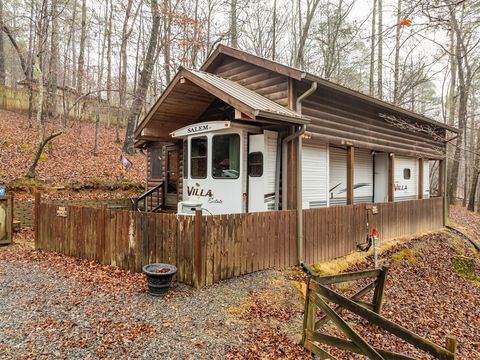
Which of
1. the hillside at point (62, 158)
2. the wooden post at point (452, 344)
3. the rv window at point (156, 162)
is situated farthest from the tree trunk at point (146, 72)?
the wooden post at point (452, 344)

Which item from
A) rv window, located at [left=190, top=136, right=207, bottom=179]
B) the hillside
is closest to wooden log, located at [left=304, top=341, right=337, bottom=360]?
rv window, located at [left=190, top=136, right=207, bottom=179]

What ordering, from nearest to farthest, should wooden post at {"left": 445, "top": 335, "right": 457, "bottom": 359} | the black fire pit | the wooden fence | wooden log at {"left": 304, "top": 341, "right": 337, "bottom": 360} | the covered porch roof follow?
wooden post at {"left": 445, "top": 335, "right": 457, "bottom": 359}, wooden log at {"left": 304, "top": 341, "right": 337, "bottom": 360}, the black fire pit, the wooden fence, the covered porch roof

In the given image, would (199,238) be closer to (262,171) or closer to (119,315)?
(119,315)

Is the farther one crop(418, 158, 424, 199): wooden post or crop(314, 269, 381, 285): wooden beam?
crop(418, 158, 424, 199): wooden post

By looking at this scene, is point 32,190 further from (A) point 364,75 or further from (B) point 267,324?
(A) point 364,75

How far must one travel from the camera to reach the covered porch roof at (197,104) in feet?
22.3

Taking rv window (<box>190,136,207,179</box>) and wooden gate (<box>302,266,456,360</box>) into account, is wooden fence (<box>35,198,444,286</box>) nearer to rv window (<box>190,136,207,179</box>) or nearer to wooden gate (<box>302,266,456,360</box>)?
wooden gate (<box>302,266,456,360</box>)

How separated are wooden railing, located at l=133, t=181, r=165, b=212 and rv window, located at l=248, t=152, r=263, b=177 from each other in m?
5.51

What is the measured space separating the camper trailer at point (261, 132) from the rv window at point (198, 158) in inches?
1.1

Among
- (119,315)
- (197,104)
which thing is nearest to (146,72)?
(197,104)

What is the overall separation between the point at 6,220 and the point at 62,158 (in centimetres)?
829

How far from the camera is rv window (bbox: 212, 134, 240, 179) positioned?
26.3 feet

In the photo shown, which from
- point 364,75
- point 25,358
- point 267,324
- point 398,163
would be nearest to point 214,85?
point 267,324

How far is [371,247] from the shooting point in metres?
9.66
